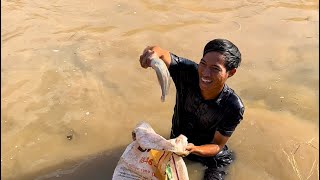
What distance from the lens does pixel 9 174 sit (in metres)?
3.30

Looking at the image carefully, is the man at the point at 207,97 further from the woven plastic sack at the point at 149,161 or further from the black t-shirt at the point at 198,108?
the woven plastic sack at the point at 149,161

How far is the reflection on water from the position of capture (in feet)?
11.6

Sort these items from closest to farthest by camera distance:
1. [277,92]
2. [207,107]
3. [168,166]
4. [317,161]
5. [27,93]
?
[168,166], [207,107], [317,161], [27,93], [277,92]

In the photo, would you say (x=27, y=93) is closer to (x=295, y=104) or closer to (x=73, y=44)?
(x=73, y=44)

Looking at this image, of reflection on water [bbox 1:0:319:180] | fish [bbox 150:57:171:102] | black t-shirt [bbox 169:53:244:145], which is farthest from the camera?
reflection on water [bbox 1:0:319:180]

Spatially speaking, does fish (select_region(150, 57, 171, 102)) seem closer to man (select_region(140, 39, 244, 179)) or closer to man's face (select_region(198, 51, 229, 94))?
man (select_region(140, 39, 244, 179))

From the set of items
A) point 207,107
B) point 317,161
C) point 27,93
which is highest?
point 207,107

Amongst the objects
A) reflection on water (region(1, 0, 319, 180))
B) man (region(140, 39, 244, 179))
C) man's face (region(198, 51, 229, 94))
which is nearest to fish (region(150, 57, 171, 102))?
man (region(140, 39, 244, 179))

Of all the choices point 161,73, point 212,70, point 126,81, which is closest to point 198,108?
point 212,70

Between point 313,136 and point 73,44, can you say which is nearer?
point 313,136

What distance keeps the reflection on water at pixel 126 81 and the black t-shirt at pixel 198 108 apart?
0.56m

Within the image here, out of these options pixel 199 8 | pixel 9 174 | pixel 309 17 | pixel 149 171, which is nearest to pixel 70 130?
pixel 9 174

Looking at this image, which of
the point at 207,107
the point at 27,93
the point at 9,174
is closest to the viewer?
the point at 207,107

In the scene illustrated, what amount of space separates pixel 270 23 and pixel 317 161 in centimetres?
245
